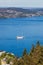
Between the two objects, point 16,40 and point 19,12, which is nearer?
point 16,40

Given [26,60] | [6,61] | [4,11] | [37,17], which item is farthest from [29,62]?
[37,17]

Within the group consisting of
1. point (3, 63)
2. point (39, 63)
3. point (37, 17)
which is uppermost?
point (39, 63)

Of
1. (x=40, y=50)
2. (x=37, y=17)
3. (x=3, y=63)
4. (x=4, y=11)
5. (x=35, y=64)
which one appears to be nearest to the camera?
(x=35, y=64)

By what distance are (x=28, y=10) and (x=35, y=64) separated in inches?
1485

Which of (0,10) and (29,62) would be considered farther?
(0,10)

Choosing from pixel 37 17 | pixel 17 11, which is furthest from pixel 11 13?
pixel 37 17

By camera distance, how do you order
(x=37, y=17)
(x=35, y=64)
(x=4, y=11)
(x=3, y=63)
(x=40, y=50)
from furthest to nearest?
(x=37, y=17) → (x=4, y=11) → (x=3, y=63) → (x=40, y=50) → (x=35, y=64)

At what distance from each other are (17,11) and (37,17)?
712cm

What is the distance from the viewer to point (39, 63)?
441 centimetres

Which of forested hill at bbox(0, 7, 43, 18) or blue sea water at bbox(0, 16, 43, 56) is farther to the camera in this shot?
forested hill at bbox(0, 7, 43, 18)

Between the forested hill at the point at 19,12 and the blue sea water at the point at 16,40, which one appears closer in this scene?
the blue sea water at the point at 16,40

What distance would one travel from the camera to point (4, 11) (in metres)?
40.4

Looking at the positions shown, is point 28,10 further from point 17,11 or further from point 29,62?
point 29,62

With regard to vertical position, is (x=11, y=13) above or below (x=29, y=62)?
below
